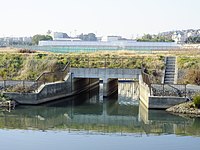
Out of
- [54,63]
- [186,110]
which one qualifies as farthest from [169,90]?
[54,63]

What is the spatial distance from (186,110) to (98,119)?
5.60 metres

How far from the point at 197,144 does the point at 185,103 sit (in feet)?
23.4

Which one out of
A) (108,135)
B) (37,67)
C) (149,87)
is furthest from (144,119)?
(37,67)

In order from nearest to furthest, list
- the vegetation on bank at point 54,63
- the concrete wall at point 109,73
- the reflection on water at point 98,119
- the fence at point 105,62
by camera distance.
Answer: the reflection on water at point 98,119
the concrete wall at point 109,73
the vegetation on bank at point 54,63
the fence at point 105,62

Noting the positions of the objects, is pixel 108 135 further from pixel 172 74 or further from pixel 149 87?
pixel 172 74

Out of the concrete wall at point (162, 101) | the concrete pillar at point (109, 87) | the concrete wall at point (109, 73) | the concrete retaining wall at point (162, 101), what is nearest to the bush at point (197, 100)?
the concrete retaining wall at point (162, 101)

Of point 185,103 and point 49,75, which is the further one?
point 49,75

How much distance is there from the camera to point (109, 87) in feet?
117

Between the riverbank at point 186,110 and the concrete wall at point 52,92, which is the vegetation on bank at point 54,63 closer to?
the concrete wall at point 52,92

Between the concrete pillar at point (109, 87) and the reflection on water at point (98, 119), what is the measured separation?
173cm

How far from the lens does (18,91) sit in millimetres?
28125

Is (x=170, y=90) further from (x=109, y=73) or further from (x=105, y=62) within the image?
(x=105, y=62)

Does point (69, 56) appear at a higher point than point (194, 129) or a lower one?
higher

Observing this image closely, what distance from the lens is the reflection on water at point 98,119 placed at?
22508 mm
